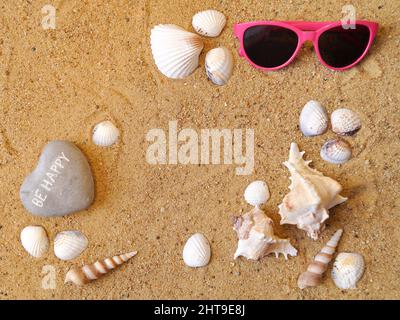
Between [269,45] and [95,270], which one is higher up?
[269,45]

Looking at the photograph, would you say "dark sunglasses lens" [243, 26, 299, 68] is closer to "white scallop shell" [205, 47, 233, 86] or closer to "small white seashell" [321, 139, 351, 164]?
"white scallop shell" [205, 47, 233, 86]

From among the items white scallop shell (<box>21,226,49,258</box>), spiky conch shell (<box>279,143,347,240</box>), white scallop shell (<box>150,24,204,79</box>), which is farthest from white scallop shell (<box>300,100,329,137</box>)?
white scallop shell (<box>21,226,49,258</box>)

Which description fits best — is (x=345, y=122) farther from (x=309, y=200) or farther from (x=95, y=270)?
(x=95, y=270)

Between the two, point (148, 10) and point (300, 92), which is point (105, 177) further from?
point (300, 92)

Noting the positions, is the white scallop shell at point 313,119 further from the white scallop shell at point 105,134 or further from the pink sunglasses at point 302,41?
the white scallop shell at point 105,134

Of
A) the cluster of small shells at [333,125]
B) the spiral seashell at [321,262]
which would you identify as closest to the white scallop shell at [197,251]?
the spiral seashell at [321,262]

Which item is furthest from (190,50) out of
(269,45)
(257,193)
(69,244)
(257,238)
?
(69,244)
